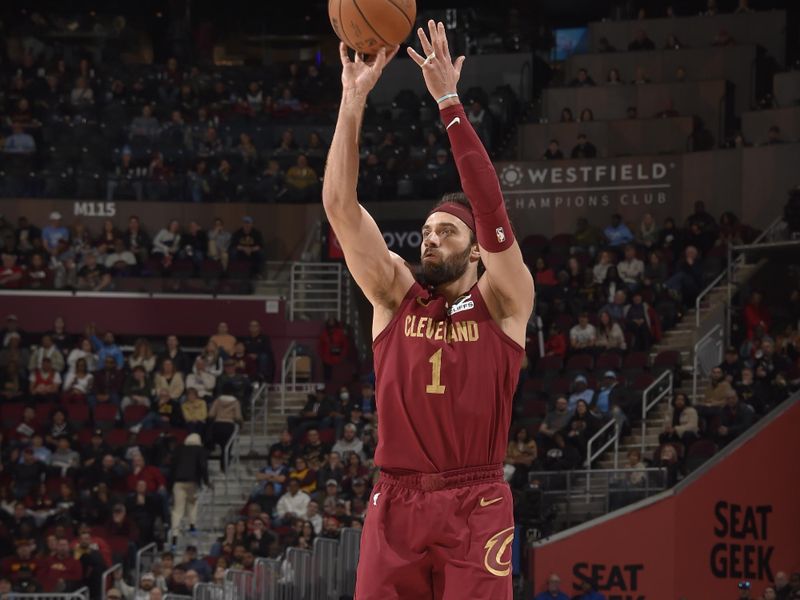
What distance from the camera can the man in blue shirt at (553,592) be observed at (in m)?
15.1

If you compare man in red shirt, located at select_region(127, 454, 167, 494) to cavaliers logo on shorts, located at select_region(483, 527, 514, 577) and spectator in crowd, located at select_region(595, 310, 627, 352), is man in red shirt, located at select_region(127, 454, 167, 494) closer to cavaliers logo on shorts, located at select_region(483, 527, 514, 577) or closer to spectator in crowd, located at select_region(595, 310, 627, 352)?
spectator in crowd, located at select_region(595, 310, 627, 352)

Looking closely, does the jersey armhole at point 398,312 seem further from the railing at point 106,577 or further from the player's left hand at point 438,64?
the railing at point 106,577

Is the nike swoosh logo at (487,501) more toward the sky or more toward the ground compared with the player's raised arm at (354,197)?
more toward the ground

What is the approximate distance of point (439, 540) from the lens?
5469 mm

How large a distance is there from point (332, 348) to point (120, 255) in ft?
12.4

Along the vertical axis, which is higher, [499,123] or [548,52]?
[548,52]

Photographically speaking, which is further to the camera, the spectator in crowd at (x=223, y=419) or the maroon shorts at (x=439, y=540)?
the spectator in crowd at (x=223, y=419)

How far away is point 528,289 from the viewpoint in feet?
18.6

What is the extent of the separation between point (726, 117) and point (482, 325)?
20175mm

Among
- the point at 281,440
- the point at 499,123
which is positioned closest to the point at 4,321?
the point at 281,440

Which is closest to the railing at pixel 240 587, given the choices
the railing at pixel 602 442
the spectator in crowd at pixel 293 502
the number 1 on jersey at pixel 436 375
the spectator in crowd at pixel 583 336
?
the spectator in crowd at pixel 293 502

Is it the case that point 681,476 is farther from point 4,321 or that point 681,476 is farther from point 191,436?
point 4,321

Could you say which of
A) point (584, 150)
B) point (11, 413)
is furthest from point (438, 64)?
point (584, 150)

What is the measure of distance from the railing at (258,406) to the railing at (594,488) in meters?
5.56
